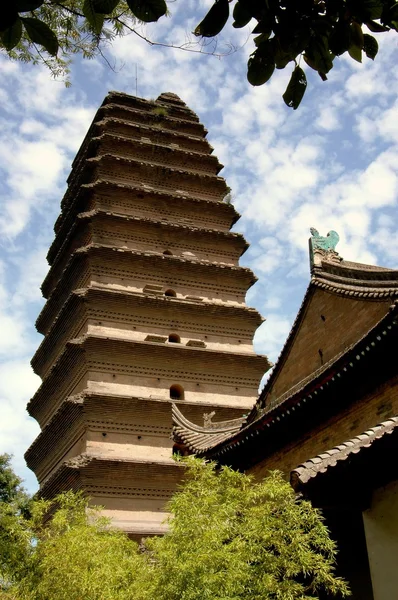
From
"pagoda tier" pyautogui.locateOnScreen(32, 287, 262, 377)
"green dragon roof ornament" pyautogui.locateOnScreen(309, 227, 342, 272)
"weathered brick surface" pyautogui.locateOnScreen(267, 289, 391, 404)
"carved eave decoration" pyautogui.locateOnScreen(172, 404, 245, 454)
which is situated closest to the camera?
"weathered brick surface" pyautogui.locateOnScreen(267, 289, 391, 404)

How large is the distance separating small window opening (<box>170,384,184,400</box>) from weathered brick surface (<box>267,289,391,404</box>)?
19.5 ft

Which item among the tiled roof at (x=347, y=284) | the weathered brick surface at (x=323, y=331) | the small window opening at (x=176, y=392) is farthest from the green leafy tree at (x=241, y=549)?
the small window opening at (x=176, y=392)

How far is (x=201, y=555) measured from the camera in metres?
6.22

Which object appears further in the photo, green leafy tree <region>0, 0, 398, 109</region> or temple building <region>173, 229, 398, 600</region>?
temple building <region>173, 229, 398, 600</region>

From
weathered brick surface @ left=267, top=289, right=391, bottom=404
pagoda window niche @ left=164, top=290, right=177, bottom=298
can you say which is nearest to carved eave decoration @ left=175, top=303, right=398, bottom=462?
→ weathered brick surface @ left=267, top=289, right=391, bottom=404

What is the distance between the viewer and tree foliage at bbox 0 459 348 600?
20.4ft

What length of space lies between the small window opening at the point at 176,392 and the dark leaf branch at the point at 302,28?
13959mm

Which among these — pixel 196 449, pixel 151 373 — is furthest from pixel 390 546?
pixel 151 373

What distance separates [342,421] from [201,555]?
2.56 meters

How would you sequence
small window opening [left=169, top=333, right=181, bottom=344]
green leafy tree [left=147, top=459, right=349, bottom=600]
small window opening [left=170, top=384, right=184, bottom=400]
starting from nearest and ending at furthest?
green leafy tree [left=147, top=459, right=349, bottom=600], small window opening [left=170, top=384, right=184, bottom=400], small window opening [left=169, top=333, right=181, bottom=344]

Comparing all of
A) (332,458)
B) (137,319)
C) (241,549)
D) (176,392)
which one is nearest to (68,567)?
(241,549)

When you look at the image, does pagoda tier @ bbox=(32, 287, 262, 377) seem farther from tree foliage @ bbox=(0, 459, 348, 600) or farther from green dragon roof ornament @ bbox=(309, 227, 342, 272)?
tree foliage @ bbox=(0, 459, 348, 600)

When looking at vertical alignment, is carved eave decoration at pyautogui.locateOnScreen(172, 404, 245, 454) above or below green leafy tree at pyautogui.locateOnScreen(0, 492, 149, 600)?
above

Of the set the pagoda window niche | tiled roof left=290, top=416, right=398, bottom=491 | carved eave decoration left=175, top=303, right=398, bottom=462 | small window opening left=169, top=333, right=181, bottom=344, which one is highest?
the pagoda window niche
